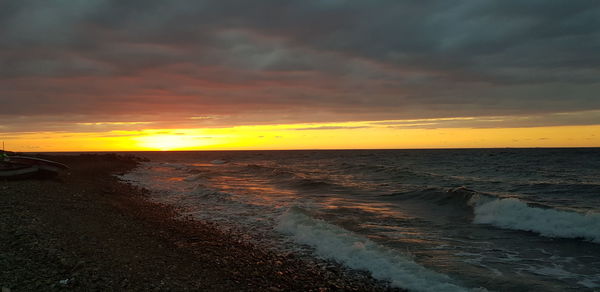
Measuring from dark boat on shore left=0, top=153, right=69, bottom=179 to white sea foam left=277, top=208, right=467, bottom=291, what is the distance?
1684 centimetres

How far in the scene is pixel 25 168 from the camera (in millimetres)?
21422

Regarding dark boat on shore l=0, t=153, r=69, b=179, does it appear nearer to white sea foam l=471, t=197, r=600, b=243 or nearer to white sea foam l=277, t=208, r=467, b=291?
white sea foam l=277, t=208, r=467, b=291

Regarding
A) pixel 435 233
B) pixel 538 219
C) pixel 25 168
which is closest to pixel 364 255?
pixel 435 233

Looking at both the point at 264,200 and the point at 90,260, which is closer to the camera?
the point at 90,260

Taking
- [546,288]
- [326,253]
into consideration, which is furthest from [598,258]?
[326,253]

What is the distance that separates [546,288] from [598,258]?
13.6 ft

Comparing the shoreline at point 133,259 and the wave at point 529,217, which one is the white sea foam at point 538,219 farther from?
the shoreline at point 133,259

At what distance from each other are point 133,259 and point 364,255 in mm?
6030

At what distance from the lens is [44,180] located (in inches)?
875

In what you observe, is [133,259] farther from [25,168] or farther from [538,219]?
[25,168]

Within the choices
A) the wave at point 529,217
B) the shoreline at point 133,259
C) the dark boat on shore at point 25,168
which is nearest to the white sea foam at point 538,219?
the wave at point 529,217

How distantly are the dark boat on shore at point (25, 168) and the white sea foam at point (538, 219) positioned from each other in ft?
82.0

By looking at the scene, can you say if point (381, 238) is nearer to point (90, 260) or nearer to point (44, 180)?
point (90, 260)

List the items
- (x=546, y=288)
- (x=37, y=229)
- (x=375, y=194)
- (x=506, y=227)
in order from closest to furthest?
(x=546, y=288) → (x=37, y=229) → (x=506, y=227) → (x=375, y=194)
